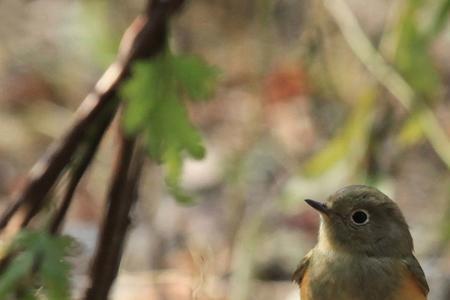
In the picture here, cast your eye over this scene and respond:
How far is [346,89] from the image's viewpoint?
21.9 feet

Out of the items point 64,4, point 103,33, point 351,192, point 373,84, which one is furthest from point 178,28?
point 351,192

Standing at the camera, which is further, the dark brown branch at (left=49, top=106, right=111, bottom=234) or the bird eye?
the bird eye

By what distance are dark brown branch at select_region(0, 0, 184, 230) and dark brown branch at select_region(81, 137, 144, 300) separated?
5.2 inches

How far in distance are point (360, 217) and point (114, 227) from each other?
70 centimetres

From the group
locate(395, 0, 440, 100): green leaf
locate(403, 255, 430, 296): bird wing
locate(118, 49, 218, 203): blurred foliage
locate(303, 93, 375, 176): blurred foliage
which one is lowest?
locate(403, 255, 430, 296): bird wing

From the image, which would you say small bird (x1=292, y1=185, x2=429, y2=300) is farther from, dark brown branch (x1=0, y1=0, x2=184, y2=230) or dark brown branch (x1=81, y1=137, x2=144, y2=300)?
dark brown branch (x1=0, y1=0, x2=184, y2=230)

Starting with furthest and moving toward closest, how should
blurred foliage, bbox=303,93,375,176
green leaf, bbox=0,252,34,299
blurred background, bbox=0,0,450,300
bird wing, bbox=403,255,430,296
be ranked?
blurred background, bbox=0,0,450,300 < blurred foliage, bbox=303,93,375,176 < bird wing, bbox=403,255,430,296 < green leaf, bbox=0,252,34,299

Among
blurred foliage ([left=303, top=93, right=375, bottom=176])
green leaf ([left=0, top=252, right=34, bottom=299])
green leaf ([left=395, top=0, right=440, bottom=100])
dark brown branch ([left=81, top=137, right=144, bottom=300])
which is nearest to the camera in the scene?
green leaf ([left=0, top=252, right=34, bottom=299])

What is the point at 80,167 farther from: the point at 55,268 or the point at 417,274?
the point at 417,274

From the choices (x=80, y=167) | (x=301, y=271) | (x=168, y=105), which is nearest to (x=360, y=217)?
(x=301, y=271)

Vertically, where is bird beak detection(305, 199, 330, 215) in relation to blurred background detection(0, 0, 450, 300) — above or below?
below

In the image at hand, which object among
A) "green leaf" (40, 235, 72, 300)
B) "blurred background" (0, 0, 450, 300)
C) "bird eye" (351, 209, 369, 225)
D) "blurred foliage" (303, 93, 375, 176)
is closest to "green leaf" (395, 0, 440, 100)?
"blurred background" (0, 0, 450, 300)

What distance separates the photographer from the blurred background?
4.56m

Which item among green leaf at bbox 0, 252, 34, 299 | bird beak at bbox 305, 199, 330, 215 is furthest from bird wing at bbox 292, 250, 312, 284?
green leaf at bbox 0, 252, 34, 299
